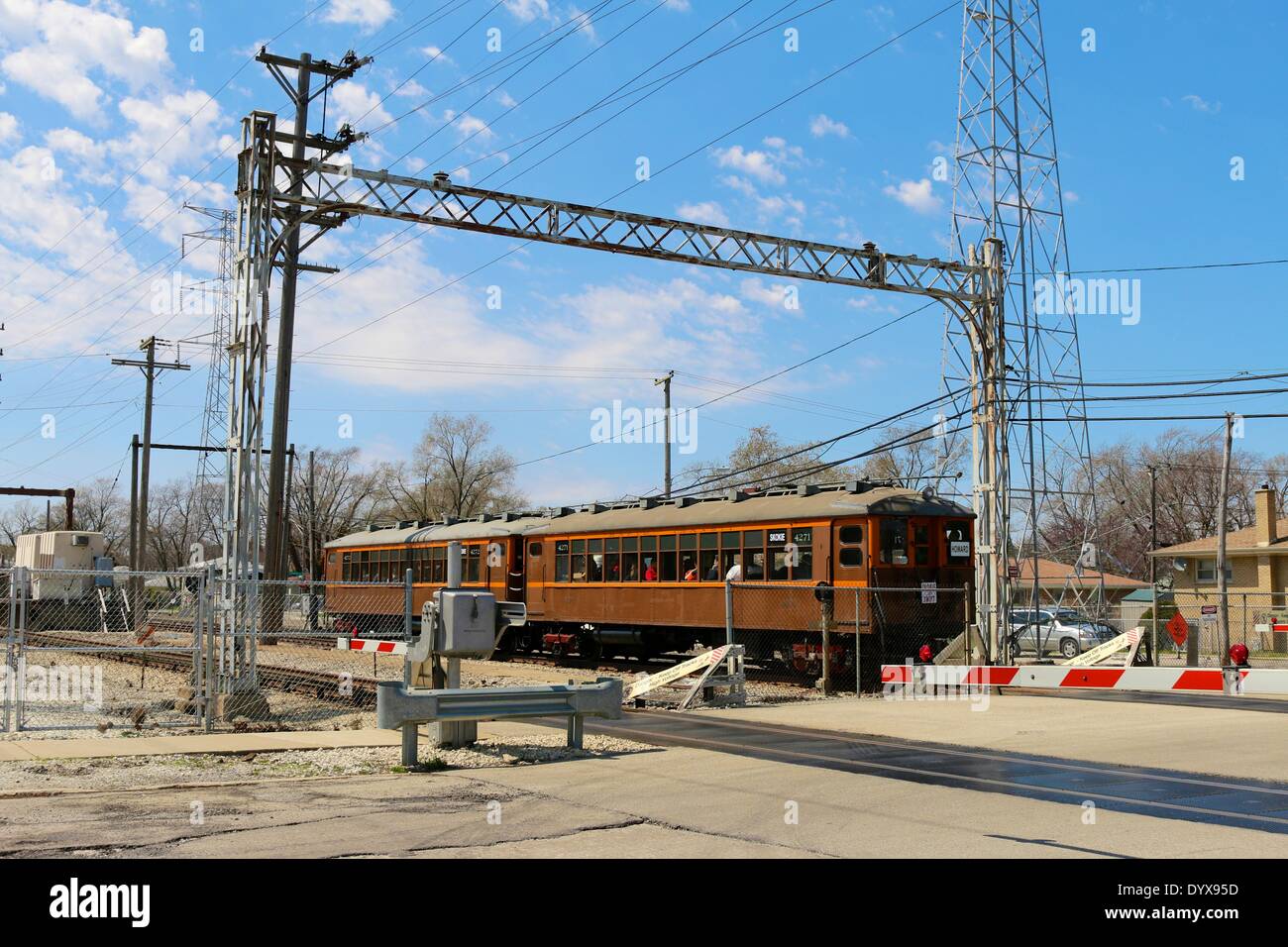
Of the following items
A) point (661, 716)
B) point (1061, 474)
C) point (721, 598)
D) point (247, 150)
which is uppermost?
point (247, 150)

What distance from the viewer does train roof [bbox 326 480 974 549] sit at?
2059 centimetres

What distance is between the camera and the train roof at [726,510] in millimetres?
20594

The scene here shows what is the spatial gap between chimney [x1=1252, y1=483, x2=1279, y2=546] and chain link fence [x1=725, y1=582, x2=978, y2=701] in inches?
1093

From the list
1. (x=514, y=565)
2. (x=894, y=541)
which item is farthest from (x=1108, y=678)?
(x=514, y=565)

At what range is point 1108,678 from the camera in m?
15.6

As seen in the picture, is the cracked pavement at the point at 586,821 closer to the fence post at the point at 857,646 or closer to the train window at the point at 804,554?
the fence post at the point at 857,646

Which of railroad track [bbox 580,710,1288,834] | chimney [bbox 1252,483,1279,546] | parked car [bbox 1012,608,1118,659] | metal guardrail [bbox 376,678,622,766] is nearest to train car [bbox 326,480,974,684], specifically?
railroad track [bbox 580,710,1288,834]

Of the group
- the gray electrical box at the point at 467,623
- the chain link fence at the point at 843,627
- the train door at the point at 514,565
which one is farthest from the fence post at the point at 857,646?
the train door at the point at 514,565

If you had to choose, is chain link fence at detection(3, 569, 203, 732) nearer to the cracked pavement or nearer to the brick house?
the cracked pavement

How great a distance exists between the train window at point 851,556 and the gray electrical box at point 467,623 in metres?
9.83

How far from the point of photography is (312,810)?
8.51 metres

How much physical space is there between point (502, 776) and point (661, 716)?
219 inches
